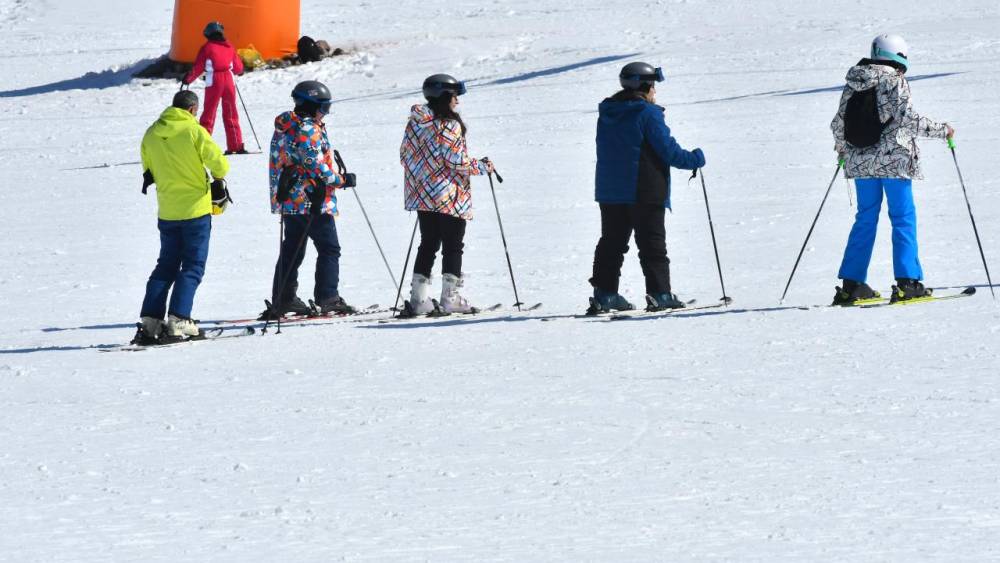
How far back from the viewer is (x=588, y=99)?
1900 cm

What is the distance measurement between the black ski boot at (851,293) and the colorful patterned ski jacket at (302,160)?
281 cm

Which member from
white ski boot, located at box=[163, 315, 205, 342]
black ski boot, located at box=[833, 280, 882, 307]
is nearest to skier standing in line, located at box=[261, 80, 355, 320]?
white ski boot, located at box=[163, 315, 205, 342]

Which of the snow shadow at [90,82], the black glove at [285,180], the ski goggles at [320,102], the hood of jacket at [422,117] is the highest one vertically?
the snow shadow at [90,82]

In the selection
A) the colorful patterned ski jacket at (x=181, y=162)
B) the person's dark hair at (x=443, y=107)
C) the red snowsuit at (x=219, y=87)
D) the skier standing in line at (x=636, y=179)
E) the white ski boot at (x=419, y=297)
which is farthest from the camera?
the red snowsuit at (x=219, y=87)

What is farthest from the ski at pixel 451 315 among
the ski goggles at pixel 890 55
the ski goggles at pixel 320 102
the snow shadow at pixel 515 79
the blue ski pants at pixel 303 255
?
the snow shadow at pixel 515 79

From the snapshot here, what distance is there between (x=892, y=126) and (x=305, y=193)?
3226 millimetres

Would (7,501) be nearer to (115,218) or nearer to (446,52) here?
(115,218)

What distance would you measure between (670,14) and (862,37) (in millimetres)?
4224

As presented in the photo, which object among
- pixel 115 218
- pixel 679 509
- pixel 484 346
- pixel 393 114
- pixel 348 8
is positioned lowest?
pixel 679 509

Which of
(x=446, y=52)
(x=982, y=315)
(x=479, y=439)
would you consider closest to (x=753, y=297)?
(x=982, y=315)

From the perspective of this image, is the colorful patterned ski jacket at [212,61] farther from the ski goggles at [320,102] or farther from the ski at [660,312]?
the ski at [660,312]

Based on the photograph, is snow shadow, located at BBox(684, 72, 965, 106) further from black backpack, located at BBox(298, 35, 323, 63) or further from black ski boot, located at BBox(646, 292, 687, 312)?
black ski boot, located at BBox(646, 292, 687, 312)

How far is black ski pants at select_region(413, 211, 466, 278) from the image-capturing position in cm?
926

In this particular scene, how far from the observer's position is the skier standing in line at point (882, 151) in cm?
863
